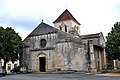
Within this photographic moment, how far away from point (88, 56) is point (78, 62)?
1898 millimetres

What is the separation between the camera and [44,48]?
3850 centimetres

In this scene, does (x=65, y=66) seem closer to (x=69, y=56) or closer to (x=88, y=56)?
(x=69, y=56)

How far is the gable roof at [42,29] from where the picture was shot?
126ft

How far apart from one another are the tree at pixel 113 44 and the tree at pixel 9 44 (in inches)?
601

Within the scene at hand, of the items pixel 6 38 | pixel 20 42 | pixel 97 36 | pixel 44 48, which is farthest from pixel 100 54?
pixel 6 38

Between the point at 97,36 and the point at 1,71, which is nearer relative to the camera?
the point at 1,71

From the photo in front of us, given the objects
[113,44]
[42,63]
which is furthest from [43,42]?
[113,44]

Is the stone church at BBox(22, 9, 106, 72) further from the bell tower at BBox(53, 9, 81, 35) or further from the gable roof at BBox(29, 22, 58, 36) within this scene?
the bell tower at BBox(53, 9, 81, 35)

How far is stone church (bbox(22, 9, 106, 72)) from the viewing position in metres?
34.6

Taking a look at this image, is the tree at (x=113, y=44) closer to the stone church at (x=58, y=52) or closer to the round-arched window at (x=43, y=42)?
the stone church at (x=58, y=52)

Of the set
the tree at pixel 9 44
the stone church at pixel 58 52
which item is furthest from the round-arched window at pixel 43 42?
the tree at pixel 9 44

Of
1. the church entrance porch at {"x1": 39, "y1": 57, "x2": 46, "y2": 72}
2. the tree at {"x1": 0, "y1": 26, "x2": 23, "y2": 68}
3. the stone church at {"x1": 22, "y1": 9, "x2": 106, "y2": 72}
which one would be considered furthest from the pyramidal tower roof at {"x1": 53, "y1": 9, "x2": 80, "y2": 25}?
the tree at {"x1": 0, "y1": 26, "x2": 23, "y2": 68}

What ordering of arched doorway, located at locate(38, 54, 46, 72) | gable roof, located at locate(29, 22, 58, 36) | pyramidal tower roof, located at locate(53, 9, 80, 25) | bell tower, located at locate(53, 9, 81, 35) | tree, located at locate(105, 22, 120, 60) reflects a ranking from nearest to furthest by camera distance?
tree, located at locate(105, 22, 120, 60) < gable roof, located at locate(29, 22, 58, 36) < arched doorway, located at locate(38, 54, 46, 72) < bell tower, located at locate(53, 9, 81, 35) < pyramidal tower roof, located at locate(53, 9, 80, 25)

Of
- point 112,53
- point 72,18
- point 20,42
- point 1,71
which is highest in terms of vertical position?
point 72,18
